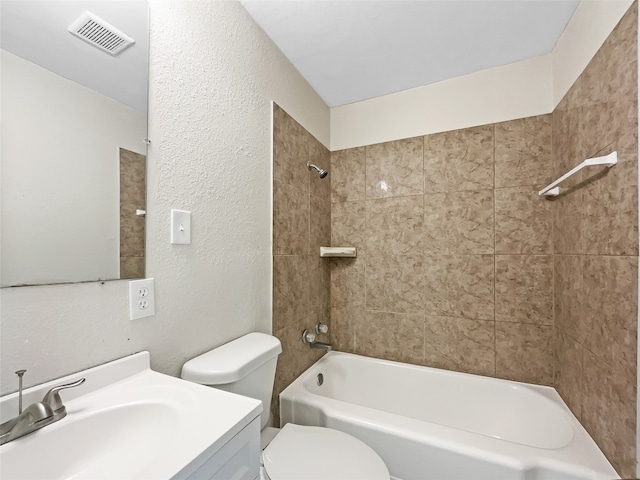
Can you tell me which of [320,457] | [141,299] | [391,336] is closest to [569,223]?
[391,336]

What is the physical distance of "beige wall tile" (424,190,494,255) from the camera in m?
1.74

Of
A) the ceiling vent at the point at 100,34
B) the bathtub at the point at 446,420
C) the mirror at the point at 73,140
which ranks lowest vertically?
the bathtub at the point at 446,420

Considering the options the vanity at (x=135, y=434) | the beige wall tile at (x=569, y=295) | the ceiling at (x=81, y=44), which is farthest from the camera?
the beige wall tile at (x=569, y=295)

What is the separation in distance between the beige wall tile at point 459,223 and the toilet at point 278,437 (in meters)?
1.24

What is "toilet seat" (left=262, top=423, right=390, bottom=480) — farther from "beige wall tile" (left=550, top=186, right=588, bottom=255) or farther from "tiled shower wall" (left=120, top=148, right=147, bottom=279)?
"beige wall tile" (left=550, top=186, right=588, bottom=255)

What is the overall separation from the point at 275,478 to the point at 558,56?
94.9 inches

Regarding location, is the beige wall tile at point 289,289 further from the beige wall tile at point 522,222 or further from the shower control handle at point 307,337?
the beige wall tile at point 522,222

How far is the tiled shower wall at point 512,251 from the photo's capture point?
3.26 ft

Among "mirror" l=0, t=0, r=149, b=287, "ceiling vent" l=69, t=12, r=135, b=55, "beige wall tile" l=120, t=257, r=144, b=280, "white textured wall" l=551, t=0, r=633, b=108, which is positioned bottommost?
"beige wall tile" l=120, t=257, r=144, b=280

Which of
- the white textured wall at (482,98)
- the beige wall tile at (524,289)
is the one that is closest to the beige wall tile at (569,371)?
the beige wall tile at (524,289)

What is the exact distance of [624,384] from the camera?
0.95 m

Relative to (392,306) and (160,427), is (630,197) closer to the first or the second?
(392,306)

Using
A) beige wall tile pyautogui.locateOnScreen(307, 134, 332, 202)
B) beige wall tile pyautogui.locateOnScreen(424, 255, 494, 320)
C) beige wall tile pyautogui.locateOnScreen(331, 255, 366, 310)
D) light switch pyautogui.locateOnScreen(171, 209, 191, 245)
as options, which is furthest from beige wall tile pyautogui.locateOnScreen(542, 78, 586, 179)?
light switch pyautogui.locateOnScreen(171, 209, 191, 245)

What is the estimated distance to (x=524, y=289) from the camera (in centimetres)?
165
